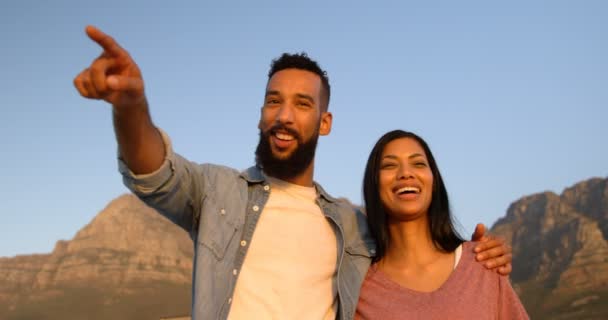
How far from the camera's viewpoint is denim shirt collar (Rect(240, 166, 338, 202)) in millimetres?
4742

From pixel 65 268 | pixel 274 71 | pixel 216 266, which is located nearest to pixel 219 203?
pixel 216 266

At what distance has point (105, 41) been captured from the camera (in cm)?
282

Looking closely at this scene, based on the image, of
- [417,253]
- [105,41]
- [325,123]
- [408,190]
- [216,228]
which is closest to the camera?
[105,41]

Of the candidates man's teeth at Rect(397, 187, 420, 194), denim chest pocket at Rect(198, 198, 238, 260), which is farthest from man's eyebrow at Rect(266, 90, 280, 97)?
man's teeth at Rect(397, 187, 420, 194)

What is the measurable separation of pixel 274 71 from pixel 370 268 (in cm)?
195

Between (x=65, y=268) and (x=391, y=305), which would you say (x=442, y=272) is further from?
(x=65, y=268)

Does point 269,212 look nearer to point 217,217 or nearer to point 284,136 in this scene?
point 217,217

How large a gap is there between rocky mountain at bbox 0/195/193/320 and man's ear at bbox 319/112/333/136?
94.4 meters

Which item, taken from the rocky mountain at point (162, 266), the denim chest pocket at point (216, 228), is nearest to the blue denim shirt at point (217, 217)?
the denim chest pocket at point (216, 228)

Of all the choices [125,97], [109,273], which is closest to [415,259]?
[125,97]

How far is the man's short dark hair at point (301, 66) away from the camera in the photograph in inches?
202

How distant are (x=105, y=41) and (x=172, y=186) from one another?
1.25 meters

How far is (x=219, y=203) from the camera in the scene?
438 centimetres

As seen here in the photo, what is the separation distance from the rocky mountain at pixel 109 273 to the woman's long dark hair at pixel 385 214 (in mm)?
94214
